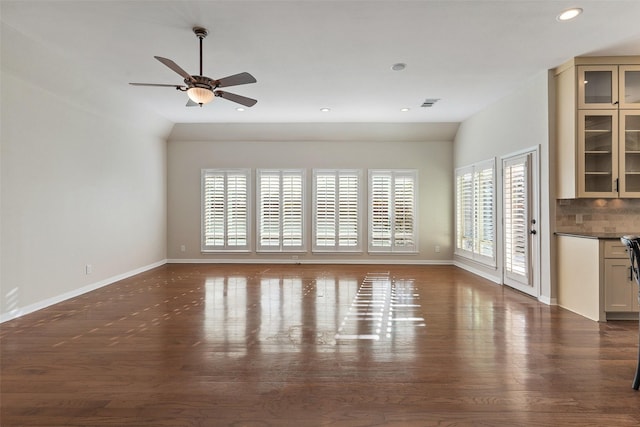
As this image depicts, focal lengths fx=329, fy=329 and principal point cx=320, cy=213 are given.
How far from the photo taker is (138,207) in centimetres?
659

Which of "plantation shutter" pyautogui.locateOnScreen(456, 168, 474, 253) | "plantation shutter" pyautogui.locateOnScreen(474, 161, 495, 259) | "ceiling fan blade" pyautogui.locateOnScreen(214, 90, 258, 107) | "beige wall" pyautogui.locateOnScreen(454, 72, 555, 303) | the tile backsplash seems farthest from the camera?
"plantation shutter" pyautogui.locateOnScreen(456, 168, 474, 253)

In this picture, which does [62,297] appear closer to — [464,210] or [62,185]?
[62,185]

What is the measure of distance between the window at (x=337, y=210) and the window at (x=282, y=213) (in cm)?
36

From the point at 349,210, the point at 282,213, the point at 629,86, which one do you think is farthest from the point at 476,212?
the point at 282,213

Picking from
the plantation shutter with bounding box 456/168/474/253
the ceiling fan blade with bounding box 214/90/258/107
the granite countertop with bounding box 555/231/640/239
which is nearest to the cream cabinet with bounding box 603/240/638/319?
the granite countertop with bounding box 555/231/640/239

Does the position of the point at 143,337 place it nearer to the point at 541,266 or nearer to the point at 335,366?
the point at 335,366

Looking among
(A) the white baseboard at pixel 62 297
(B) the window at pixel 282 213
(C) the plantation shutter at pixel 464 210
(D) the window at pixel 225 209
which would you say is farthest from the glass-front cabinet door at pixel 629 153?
(A) the white baseboard at pixel 62 297

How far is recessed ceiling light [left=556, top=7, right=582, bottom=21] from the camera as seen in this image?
10.0 feet

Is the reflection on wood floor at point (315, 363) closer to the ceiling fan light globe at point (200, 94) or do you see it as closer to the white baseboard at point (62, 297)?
the white baseboard at point (62, 297)

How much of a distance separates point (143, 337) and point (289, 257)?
4.52 meters

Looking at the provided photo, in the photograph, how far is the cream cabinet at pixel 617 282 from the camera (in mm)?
3674

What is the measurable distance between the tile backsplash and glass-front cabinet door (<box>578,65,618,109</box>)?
1.24 metres

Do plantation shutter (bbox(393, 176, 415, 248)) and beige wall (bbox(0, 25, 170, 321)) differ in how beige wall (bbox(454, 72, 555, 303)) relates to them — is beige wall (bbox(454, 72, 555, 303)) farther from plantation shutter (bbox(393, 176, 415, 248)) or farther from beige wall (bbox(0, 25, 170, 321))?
beige wall (bbox(0, 25, 170, 321))

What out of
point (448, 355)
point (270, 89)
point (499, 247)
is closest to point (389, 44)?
point (270, 89)
